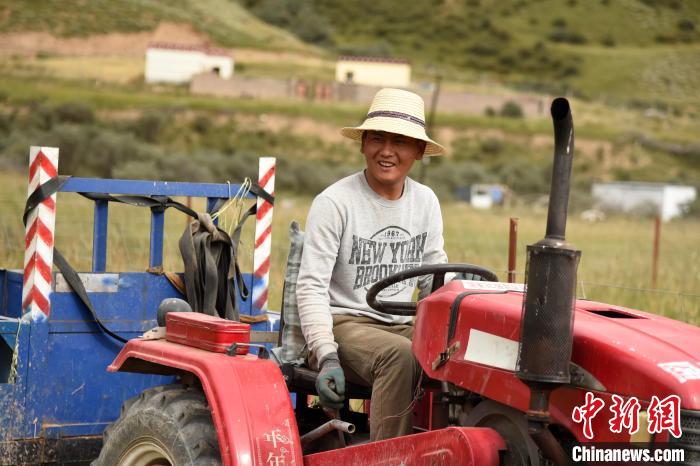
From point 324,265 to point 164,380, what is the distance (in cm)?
190

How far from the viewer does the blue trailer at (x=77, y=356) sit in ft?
19.2

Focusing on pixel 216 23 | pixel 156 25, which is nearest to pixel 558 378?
pixel 156 25

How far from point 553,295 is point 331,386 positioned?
126cm

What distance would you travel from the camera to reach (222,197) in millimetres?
6527

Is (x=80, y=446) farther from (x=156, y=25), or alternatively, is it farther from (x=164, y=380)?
(x=156, y=25)

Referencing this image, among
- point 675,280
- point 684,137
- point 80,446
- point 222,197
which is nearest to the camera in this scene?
point 80,446

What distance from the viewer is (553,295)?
11.5ft

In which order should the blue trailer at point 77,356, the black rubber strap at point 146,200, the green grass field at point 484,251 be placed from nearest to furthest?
the blue trailer at point 77,356
the black rubber strap at point 146,200
the green grass field at point 484,251

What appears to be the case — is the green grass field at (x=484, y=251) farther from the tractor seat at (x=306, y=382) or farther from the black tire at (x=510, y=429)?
the black tire at (x=510, y=429)

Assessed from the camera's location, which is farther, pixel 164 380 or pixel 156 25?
pixel 156 25

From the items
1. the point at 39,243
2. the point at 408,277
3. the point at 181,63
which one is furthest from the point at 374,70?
the point at 408,277

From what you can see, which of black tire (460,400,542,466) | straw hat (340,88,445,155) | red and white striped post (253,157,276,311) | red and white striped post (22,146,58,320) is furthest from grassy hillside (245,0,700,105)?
black tire (460,400,542,466)

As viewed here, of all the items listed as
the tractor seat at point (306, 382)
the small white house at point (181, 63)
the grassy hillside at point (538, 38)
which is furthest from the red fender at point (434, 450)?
the grassy hillside at point (538, 38)

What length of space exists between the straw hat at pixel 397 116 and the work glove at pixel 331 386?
1.06 meters
